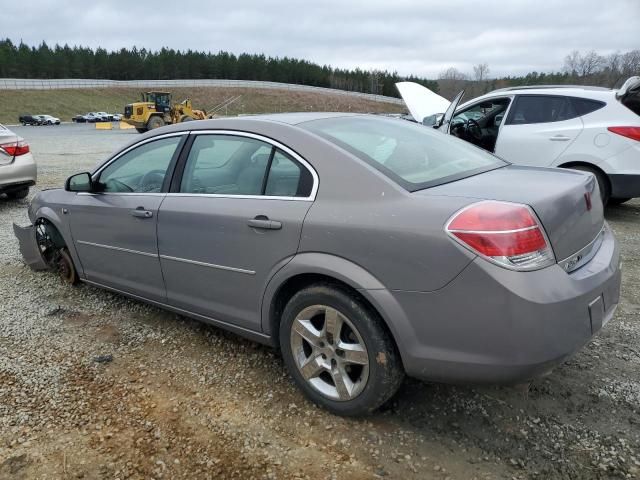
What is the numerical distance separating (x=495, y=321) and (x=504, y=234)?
0.35 m

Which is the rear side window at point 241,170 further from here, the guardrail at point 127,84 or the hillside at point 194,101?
the guardrail at point 127,84

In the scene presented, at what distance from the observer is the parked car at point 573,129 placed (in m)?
5.90

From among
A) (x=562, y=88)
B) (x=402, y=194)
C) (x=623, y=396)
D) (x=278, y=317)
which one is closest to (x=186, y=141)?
(x=278, y=317)

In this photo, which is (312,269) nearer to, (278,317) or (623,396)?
(278,317)

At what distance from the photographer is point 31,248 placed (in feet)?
15.0

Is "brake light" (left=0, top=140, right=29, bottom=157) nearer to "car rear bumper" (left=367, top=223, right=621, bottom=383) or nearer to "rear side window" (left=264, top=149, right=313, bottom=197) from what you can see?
"rear side window" (left=264, top=149, right=313, bottom=197)

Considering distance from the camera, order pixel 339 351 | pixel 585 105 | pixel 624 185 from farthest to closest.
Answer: pixel 585 105 → pixel 624 185 → pixel 339 351

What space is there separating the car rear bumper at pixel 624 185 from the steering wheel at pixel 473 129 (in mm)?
1965

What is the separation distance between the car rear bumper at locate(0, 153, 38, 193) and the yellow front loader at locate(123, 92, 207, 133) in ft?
74.5

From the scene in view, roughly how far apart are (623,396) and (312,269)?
1.81m

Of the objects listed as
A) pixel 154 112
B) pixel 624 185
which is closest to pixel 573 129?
pixel 624 185

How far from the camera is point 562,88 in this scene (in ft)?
21.3

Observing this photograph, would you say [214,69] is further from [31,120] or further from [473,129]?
[473,129]

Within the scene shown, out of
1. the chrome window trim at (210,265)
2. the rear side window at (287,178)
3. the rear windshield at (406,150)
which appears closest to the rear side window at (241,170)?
the rear side window at (287,178)
